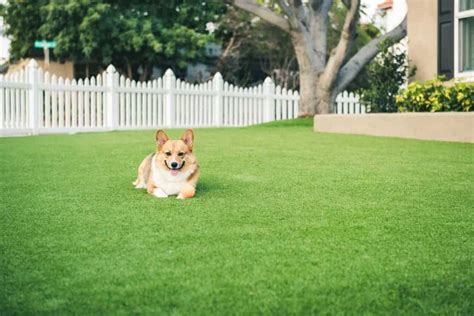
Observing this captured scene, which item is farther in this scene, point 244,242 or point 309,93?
point 309,93

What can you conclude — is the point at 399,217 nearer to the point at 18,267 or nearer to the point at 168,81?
the point at 18,267

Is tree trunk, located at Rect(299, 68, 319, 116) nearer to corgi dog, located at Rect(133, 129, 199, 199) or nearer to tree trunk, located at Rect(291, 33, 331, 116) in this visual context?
tree trunk, located at Rect(291, 33, 331, 116)

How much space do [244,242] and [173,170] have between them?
1.47 metres

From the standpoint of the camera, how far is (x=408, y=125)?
1101 centimetres

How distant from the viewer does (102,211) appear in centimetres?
427

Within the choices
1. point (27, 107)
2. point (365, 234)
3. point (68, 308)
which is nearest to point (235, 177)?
point (365, 234)

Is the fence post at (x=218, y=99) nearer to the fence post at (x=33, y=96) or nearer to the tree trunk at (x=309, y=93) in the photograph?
the tree trunk at (x=309, y=93)

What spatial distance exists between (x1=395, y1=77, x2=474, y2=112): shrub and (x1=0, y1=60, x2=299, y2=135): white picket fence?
22.3ft

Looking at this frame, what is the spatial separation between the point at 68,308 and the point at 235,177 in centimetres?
368

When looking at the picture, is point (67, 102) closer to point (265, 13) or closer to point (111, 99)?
point (111, 99)

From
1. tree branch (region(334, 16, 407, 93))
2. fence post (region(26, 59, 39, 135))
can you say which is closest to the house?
tree branch (region(334, 16, 407, 93))

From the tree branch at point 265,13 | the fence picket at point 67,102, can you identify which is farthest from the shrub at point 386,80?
the fence picket at point 67,102

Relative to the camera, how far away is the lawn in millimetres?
2465

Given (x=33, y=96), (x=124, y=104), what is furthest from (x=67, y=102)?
(x=124, y=104)
